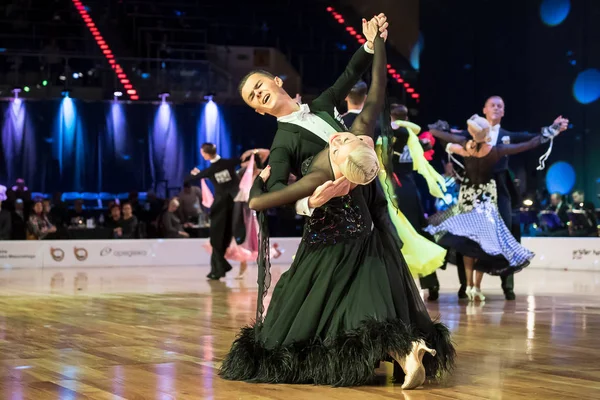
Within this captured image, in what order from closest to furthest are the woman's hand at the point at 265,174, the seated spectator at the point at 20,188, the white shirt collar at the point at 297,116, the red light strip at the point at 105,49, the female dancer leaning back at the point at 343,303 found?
1. the female dancer leaning back at the point at 343,303
2. the woman's hand at the point at 265,174
3. the white shirt collar at the point at 297,116
4. the seated spectator at the point at 20,188
5. the red light strip at the point at 105,49

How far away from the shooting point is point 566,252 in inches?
516

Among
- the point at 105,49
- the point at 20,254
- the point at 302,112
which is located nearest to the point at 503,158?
the point at 302,112

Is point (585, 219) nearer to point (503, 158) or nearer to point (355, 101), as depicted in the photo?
point (503, 158)

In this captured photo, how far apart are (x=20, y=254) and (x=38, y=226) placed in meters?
0.49

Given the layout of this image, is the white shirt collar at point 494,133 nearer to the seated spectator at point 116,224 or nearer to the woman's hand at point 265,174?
the woman's hand at point 265,174

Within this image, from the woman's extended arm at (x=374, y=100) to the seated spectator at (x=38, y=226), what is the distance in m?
10.5

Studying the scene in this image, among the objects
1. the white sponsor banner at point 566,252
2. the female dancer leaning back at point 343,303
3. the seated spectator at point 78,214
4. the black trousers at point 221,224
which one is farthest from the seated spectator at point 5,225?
the female dancer leaning back at point 343,303

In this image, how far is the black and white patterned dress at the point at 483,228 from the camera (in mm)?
7801

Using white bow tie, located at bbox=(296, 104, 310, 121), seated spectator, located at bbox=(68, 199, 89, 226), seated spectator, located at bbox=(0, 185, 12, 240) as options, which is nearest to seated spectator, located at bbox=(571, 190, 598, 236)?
seated spectator, located at bbox=(68, 199, 89, 226)

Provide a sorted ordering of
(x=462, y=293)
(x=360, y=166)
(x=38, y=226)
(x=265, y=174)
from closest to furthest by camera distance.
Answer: (x=360, y=166) < (x=265, y=174) < (x=462, y=293) < (x=38, y=226)

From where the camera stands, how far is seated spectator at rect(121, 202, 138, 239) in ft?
46.5

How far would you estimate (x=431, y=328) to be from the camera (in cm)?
376

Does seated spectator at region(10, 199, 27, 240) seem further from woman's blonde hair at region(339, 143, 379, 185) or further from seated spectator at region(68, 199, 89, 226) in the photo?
woman's blonde hair at region(339, 143, 379, 185)

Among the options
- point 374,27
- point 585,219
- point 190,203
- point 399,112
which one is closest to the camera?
point 374,27
